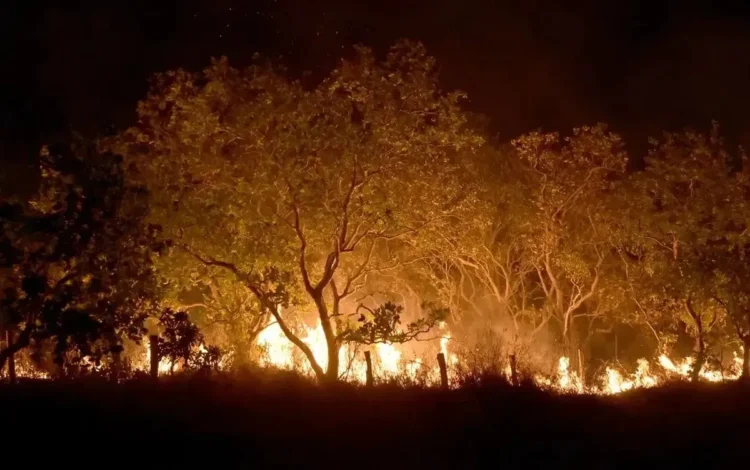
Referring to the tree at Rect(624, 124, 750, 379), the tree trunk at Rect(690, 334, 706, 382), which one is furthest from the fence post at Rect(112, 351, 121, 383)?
the tree at Rect(624, 124, 750, 379)

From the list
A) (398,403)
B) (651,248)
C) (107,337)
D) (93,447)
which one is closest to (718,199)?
(651,248)

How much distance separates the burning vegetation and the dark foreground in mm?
1374

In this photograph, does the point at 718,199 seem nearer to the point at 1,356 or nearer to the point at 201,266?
the point at 201,266

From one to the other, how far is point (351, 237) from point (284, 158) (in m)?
2.72

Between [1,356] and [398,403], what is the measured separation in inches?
270

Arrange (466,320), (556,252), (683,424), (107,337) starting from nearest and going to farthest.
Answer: (683,424) < (107,337) < (556,252) < (466,320)

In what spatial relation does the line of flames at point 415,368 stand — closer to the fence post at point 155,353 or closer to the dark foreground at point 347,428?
the fence post at point 155,353

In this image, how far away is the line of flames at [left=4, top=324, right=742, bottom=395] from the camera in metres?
15.6

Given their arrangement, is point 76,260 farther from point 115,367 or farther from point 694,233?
point 694,233

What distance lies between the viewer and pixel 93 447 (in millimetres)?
9547

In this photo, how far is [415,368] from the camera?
17.3 m

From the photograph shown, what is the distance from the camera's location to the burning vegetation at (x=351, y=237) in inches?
512

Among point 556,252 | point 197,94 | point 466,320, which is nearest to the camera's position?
point 197,94

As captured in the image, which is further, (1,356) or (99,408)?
(1,356)
